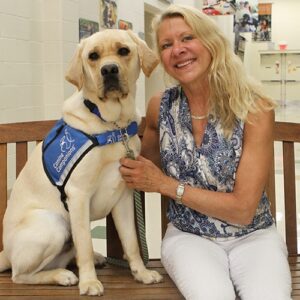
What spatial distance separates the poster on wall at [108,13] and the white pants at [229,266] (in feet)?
14.7

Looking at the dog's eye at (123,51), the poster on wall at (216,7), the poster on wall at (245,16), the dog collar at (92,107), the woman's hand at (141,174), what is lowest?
the woman's hand at (141,174)

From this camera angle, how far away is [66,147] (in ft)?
6.92

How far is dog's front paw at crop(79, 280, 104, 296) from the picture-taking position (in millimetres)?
2033

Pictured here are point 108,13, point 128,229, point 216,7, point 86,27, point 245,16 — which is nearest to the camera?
point 128,229

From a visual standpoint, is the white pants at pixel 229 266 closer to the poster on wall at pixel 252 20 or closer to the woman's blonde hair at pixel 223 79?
the woman's blonde hair at pixel 223 79

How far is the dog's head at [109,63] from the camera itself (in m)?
2.04

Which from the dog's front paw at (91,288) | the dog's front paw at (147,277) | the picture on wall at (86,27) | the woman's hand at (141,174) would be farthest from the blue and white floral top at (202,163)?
the picture on wall at (86,27)

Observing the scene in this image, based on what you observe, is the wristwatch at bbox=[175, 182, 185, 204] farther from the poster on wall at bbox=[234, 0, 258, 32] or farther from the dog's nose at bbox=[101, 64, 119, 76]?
the poster on wall at bbox=[234, 0, 258, 32]

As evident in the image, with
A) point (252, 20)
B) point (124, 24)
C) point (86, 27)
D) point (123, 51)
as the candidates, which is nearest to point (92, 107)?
point (123, 51)

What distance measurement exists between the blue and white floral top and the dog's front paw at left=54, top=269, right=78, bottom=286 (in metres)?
0.50

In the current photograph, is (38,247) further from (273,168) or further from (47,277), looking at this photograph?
(273,168)

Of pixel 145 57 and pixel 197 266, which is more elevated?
pixel 145 57

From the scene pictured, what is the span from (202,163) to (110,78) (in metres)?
0.52

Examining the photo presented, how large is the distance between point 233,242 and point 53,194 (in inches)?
30.5
